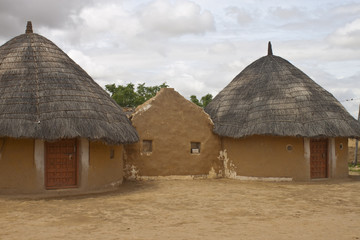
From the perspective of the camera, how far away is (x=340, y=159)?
13.4 meters

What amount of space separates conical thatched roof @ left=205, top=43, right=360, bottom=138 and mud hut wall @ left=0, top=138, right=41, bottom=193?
671 centimetres

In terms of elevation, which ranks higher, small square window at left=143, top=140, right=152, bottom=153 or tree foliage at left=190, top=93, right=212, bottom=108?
tree foliage at left=190, top=93, right=212, bottom=108

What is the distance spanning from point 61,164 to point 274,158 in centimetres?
692

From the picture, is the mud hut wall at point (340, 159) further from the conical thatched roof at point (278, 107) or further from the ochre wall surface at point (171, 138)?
the ochre wall surface at point (171, 138)

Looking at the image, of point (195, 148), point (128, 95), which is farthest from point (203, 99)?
point (195, 148)

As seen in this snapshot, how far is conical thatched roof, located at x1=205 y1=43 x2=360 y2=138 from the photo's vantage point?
1256 cm

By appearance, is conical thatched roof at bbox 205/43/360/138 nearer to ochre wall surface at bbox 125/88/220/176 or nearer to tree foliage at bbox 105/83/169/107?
ochre wall surface at bbox 125/88/220/176

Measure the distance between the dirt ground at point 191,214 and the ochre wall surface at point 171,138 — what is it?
2.03 m

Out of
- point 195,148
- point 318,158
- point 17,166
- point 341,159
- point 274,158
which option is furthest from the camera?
point 195,148

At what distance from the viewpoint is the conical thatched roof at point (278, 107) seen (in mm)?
12562

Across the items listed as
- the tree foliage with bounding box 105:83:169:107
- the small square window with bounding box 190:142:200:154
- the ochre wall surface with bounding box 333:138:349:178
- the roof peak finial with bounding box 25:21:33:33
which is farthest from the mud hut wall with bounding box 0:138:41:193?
the tree foliage with bounding box 105:83:169:107

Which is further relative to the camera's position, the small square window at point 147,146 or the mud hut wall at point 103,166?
the small square window at point 147,146

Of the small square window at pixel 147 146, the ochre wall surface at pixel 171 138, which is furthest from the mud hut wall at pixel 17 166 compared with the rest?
the small square window at pixel 147 146

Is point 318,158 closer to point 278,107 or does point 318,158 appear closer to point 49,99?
point 278,107
